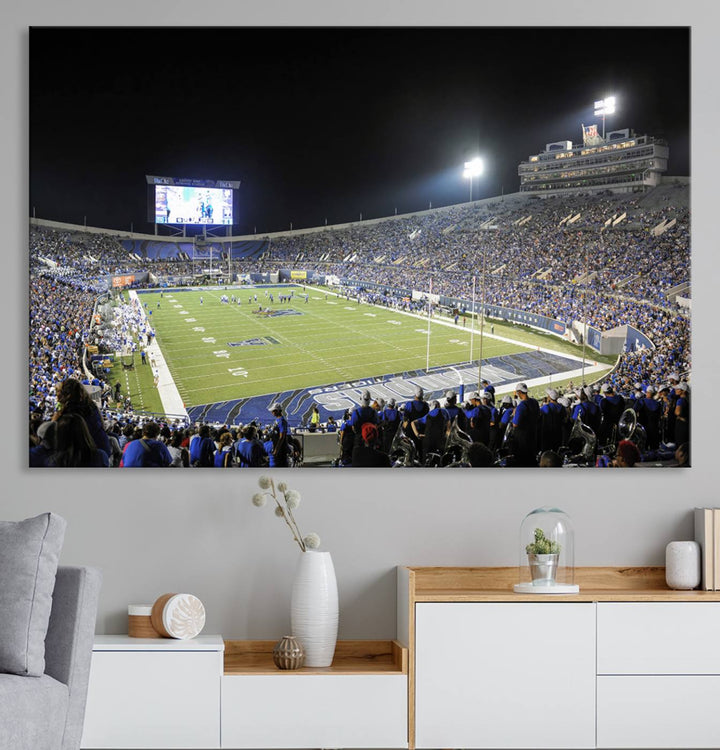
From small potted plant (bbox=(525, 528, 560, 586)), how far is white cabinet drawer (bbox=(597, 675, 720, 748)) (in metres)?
0.42

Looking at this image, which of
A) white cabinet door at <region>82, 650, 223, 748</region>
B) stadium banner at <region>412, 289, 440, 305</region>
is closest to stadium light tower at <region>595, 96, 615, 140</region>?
stadium banner at <region>412, 289, 440, 305</region>

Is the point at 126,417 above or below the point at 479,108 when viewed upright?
below

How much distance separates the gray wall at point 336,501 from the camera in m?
3.74

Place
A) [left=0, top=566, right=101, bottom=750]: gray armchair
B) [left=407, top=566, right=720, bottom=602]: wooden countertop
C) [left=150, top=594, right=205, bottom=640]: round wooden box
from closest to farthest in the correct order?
[left=0, top=566, right=101, bottom=750]: gray armchair, [left=150, top=594, right=205, bottom=640]: round wooden box, [left=407, top=566, right=720, bottom=602]: wooden countertop

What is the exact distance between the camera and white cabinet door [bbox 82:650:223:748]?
3.28m

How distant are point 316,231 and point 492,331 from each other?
2.74 feet

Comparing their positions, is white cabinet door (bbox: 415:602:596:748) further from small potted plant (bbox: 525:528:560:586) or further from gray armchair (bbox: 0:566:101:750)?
gray armchair (bbox: 0:566:101:750)

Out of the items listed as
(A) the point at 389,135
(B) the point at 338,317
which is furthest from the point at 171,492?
(A) the point at 389,135

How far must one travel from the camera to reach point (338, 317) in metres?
3.92

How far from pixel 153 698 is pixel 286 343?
1.45 m

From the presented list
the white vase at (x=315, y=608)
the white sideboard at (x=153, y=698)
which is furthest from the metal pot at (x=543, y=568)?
the white sideboard at (x=153, y=698)

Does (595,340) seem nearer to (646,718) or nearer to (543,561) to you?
(543,561)

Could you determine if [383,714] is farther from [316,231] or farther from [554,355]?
[316,231]

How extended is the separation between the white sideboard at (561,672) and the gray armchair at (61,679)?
3.81 ft
